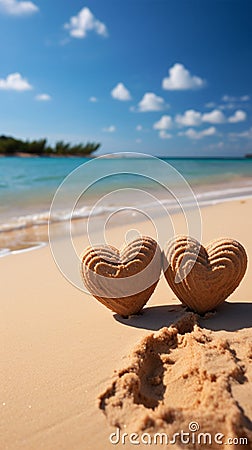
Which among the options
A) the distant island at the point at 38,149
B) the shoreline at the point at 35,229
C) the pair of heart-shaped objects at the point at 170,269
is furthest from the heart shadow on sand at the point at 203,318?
the distant island at the point at 38,149

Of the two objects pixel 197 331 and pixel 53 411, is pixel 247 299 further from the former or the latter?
pixel 53 411

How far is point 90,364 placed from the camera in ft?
7.14

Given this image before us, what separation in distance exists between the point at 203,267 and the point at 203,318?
1.20 feet

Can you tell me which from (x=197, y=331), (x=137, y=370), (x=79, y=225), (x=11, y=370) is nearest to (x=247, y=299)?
(x=197, y=331)

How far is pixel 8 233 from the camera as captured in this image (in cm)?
657

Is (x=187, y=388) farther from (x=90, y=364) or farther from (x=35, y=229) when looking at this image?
(x=35, y=229)

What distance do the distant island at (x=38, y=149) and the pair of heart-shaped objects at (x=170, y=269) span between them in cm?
5893

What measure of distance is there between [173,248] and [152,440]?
4.14ft

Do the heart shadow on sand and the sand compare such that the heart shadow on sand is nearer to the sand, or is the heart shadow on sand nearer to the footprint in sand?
the sand

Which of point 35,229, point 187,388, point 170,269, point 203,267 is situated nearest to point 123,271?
point 170,269

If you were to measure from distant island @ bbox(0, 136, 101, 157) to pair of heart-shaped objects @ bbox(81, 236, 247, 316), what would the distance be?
5893 cm

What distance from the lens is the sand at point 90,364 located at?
1.67 metres

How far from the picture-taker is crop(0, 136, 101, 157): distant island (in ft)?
193

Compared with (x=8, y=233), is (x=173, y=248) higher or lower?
higher
